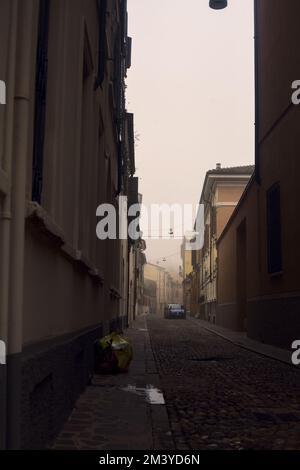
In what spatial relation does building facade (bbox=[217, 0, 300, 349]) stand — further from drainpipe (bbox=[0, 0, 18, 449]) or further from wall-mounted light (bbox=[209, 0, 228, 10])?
drainpipe (bbox=[0, 0, 18, 449])

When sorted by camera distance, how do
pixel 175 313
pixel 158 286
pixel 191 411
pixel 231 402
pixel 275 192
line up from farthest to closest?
pixel 158 286 → pixel 175 313 → pixel 275 192 → pixel 231 402 → pixel 191 411

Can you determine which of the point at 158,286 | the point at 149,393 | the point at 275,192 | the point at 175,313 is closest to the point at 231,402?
the point at 149,393

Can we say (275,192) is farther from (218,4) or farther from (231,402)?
(231,402)

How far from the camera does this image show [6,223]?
138 inches

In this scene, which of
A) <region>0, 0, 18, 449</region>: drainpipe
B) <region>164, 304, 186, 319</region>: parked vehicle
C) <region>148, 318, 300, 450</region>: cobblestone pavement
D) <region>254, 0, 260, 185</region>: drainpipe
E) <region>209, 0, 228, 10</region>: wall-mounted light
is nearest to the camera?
<region>0, 0, 18, 449</region>: drainpipe

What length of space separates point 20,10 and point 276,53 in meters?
14.6

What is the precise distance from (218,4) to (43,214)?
11.3 m

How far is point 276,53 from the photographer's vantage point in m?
17.2

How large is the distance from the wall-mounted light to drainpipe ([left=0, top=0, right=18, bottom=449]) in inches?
441

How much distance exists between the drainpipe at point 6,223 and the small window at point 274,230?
1348 cm

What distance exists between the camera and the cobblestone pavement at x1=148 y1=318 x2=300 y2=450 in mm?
5316

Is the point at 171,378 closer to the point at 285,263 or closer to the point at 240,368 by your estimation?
the point at 240,368

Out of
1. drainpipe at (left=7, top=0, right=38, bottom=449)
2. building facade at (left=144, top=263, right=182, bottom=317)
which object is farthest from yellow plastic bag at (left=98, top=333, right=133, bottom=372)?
building facade at (left=144, top=263, right=182, bottom=317)
